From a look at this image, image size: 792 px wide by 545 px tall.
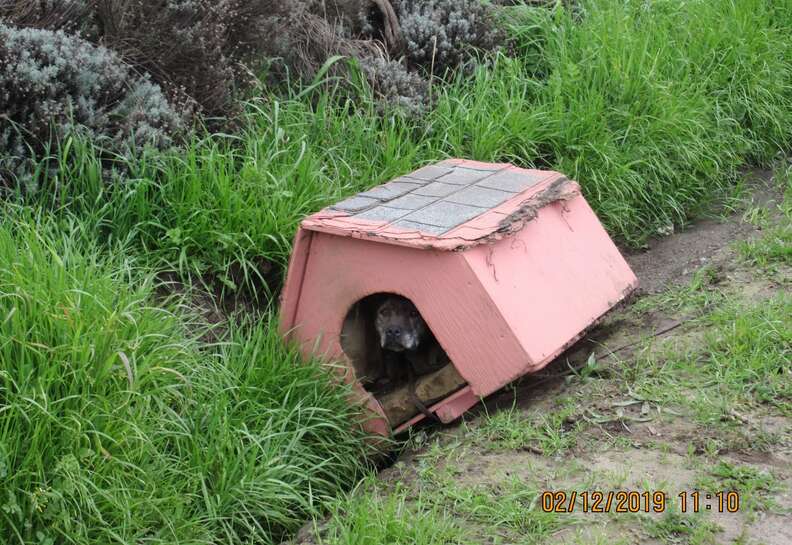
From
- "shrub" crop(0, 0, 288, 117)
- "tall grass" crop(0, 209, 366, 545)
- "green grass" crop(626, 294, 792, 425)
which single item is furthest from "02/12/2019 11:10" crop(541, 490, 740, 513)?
"shrub" crop(0, 0, 288, 117)

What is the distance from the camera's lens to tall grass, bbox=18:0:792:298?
4.62 metres

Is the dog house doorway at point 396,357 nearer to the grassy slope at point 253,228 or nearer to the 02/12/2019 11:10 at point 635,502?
the grassy slope at point 253,228

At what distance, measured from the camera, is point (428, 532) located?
3.42 m

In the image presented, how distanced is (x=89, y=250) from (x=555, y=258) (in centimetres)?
192

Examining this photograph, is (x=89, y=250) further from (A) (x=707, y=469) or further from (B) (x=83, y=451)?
(A) (x=707, y=469)

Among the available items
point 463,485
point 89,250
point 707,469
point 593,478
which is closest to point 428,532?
point 463,485

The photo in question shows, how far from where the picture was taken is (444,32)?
6.27m

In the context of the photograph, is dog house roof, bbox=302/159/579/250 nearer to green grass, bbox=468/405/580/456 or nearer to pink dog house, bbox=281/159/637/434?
pink dog house, bbox=281/159/637/434

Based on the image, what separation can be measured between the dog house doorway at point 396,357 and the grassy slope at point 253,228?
29 cm

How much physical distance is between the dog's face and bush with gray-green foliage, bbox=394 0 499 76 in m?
2.05

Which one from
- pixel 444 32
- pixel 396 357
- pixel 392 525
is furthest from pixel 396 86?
pixel 392 525

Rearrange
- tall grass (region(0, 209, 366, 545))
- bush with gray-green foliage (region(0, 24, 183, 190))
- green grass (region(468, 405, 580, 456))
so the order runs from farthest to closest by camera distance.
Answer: bush with gray-green foliage (region(0, 24, 183, 190))
green grass (region(468, 405, 580, 456))
tall grass (region(0, 209, 366, 545))

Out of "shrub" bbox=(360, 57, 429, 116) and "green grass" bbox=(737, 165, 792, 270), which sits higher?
"shrub" bbox=(360, 57, 429, 116)

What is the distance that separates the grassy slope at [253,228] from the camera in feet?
11.0
